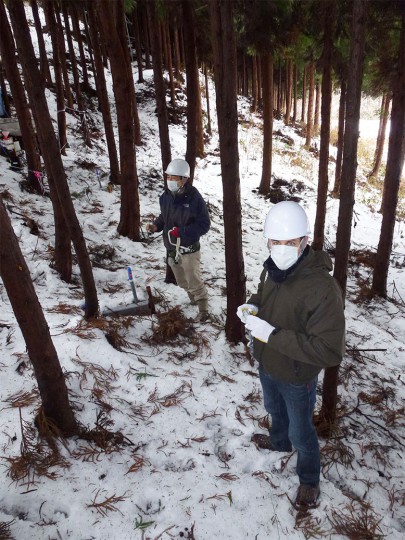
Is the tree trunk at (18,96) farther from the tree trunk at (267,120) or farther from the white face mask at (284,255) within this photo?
the tree trunk at (267,120)

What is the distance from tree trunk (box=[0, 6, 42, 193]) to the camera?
7.01m

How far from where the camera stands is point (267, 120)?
14.0 m

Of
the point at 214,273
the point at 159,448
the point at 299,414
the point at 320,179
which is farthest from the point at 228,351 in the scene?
the point at 320,179

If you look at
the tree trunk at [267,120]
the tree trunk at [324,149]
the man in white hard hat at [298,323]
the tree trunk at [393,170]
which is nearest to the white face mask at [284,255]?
the man in white hard hat at [298,323]

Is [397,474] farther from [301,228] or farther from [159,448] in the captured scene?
[301,228]

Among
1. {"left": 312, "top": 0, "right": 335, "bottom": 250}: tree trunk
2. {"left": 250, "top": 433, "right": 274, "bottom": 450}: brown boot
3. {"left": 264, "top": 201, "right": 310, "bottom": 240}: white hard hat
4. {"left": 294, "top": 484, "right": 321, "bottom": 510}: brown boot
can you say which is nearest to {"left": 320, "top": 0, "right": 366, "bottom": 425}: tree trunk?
{"left": 250, "top": 433, "right": 274, "bottom": 450}: brown boot

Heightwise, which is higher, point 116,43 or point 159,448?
point 116,43

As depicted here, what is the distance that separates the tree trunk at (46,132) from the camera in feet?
11.8

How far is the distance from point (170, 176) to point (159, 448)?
10.5 feet

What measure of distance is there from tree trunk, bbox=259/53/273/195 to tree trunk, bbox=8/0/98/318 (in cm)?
1139

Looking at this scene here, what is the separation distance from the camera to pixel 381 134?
19.7 metres

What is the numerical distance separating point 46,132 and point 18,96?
523 centimetres

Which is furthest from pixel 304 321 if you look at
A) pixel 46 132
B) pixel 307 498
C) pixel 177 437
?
pixel 46 132

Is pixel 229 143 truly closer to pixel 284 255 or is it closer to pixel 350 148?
pixel 350 148
